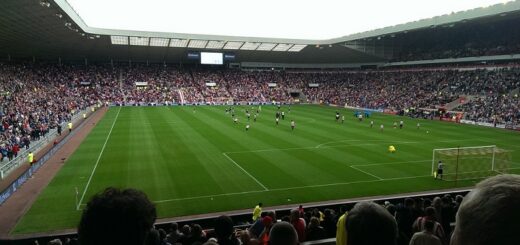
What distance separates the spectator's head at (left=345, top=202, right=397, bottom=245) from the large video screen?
81.3m

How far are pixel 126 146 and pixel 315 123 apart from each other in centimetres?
2357

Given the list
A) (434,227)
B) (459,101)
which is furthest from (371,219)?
(459,101)

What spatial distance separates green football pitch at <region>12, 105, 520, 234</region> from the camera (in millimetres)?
18703

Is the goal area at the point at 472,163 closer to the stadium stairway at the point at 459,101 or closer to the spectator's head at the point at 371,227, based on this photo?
the spectator's head at the point at 371,227

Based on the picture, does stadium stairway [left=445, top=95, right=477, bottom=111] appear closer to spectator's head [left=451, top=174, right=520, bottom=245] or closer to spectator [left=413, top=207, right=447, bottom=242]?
spectator [left=413, top=207, right=447, bottom=242]

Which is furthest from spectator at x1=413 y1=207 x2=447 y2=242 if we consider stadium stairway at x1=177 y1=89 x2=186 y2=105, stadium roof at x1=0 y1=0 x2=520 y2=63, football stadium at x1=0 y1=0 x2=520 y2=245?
stadium stairway at x1=177 y1=89 x2=186 y2=105

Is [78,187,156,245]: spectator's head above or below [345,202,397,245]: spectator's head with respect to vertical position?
above

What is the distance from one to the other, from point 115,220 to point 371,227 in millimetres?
1685

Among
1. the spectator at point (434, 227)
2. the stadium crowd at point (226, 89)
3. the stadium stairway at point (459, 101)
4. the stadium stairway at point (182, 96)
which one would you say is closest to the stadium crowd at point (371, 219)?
the spectator at point (434, 227)

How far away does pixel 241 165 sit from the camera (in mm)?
25469

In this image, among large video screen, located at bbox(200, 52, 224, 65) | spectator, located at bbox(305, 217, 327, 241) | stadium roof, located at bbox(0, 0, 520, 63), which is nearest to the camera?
spectator, located at bbox(305, 217, 327, 241)

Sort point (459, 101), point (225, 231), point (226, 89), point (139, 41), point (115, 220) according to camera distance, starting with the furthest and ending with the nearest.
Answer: point (226, 89) → point (139, 41) → point (459, 101) → point (225, 231) → point (115, 220)

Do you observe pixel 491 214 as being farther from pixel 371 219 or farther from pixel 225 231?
pixel 225 231

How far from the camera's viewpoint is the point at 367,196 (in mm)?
19422
